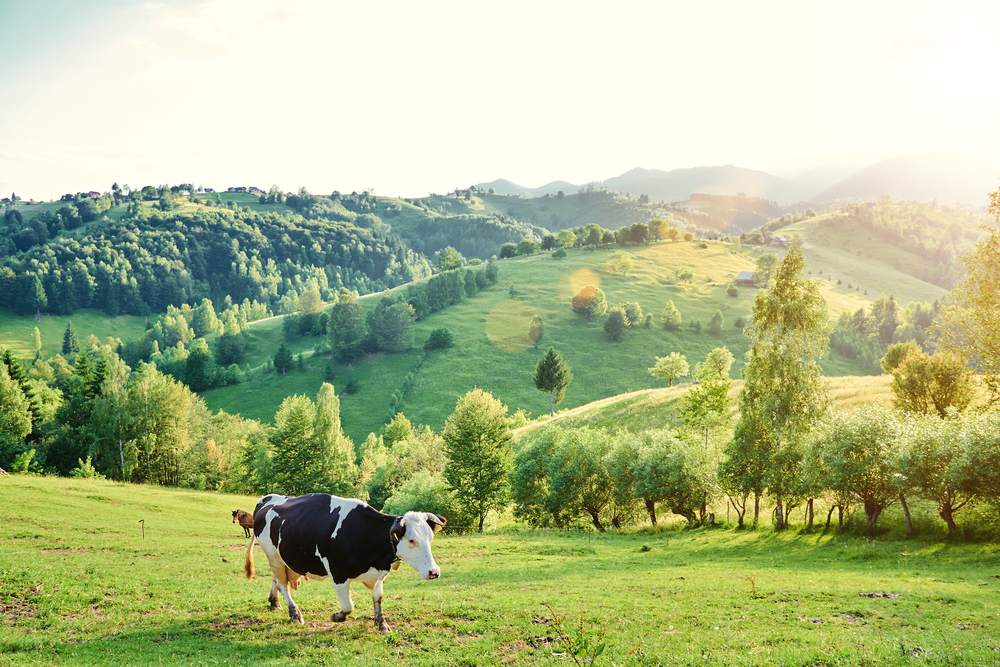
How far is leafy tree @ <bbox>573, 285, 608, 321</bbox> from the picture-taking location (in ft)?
438

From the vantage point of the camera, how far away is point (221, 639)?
40.2 feet

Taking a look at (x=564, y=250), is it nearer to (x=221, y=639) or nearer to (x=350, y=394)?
(x=350, y=394)

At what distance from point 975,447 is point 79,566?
4241 cm

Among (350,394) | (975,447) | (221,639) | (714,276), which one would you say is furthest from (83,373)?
(714,276)

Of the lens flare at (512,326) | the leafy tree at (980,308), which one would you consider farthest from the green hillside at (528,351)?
the leafy tree at (980,308)

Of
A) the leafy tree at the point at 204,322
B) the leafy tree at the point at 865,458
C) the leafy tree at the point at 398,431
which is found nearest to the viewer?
the leafy tree at the point at 865,458

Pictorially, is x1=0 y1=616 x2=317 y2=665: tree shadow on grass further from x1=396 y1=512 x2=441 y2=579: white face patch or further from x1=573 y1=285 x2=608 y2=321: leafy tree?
x1=573 y1=285 x2=608 y2=321: leafy tree

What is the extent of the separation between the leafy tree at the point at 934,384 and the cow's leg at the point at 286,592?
161 ft

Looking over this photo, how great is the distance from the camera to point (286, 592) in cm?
1352

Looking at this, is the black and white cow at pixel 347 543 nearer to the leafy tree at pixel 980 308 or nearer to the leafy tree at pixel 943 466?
the leafy tree at pixel 980 308

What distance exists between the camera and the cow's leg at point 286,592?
1329cm

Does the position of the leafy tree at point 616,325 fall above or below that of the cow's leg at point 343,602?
below

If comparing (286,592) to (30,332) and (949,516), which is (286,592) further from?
(30,332)

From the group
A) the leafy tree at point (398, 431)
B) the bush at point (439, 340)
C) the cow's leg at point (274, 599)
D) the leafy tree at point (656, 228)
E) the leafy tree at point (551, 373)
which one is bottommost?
the leafy tree at point (398, 431)
